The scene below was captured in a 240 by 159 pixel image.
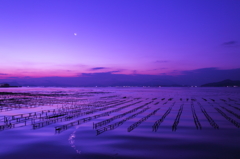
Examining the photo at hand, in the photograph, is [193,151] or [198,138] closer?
[193,151]

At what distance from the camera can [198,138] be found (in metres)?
18.8

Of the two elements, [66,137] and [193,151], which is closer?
[193,151]

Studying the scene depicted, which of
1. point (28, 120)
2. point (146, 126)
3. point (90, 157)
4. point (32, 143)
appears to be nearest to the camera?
point (90, 157)

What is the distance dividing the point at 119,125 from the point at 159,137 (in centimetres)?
690

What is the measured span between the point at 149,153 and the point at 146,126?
8.95 m

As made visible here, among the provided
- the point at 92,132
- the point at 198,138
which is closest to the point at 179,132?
the point at 198,138

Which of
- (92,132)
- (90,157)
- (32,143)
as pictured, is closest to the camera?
(90,157)

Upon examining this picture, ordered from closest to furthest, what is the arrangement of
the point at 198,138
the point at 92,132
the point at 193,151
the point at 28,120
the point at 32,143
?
the point at 193,151, the point at 32,143, the point at 198,138, the point at 92,132, the point at 28,120

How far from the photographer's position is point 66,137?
18.9 meters

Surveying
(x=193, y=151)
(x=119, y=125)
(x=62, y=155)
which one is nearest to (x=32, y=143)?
(x=62, y=155)

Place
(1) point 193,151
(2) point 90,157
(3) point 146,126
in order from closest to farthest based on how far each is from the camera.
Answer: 1. (2) point 90,157
2. (1) point 193,151
3. (3) point 146,126

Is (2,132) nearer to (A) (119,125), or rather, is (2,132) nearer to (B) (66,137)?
(B) (66,137)

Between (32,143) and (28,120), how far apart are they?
11.8m

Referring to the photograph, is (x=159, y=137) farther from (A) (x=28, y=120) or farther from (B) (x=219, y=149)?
(A) (x=28, y=120)
